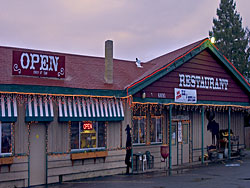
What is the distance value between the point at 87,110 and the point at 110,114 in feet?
4.26

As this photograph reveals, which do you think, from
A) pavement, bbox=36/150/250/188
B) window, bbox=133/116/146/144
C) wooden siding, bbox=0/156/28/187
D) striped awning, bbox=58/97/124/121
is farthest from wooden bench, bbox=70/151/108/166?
window, bbox=133/116/146/144

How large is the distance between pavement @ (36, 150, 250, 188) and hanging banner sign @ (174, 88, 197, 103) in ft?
13.4

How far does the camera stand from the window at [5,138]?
1312 cm

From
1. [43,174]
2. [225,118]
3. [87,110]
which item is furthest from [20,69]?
[225,118]

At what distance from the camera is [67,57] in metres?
19.3

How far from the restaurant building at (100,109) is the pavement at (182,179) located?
0.82 meters

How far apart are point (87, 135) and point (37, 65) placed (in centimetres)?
419

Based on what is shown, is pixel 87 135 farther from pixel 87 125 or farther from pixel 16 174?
pixel 16 174

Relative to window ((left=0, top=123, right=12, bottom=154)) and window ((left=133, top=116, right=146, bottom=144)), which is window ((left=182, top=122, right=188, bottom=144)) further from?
window ((left=0, top=123, right=12, bottom=154))

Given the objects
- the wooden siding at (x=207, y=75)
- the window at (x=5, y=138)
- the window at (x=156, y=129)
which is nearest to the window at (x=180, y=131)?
the window at (x=156, y=129)

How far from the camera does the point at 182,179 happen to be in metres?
15.3

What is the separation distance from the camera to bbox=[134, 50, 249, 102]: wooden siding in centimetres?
1810

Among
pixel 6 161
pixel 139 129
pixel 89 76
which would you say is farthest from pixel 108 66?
pixel 6 161

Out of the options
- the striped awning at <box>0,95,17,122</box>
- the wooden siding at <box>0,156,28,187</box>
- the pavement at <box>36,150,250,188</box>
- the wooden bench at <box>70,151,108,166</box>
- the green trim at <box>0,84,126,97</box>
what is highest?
the green trim at <box>0,84,126,97</box>
